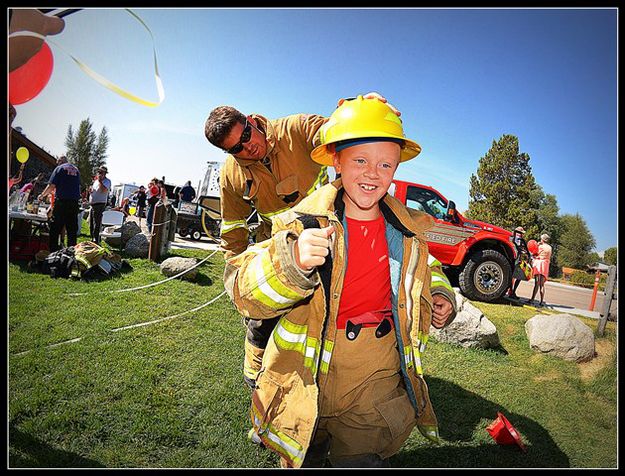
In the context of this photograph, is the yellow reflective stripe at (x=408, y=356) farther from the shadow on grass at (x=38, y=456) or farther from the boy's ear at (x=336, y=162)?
the shadow on grass at (x=38, y=456)

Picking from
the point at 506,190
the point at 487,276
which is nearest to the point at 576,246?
the point at 506,190

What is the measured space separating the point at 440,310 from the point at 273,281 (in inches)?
40.8

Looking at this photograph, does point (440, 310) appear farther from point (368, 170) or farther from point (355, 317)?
point (368, 170)

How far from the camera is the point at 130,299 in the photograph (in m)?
5.90

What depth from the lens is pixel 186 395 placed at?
3.52 metres

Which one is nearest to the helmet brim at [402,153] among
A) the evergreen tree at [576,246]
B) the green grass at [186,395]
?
the green grass at [186,395]

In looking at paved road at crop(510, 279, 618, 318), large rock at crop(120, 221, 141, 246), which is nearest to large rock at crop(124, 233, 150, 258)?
large rock at crop(120, 221, 141, 246)

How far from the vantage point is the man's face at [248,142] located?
9.39 ft

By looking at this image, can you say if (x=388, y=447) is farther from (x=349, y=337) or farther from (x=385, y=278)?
(x=385, y=278)

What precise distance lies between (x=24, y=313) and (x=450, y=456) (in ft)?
17.2

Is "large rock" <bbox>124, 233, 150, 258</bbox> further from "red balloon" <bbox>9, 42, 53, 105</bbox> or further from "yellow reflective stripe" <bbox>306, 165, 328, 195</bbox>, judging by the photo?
"red balloon" <bbox>9, 42, 53, 105</bbox>
